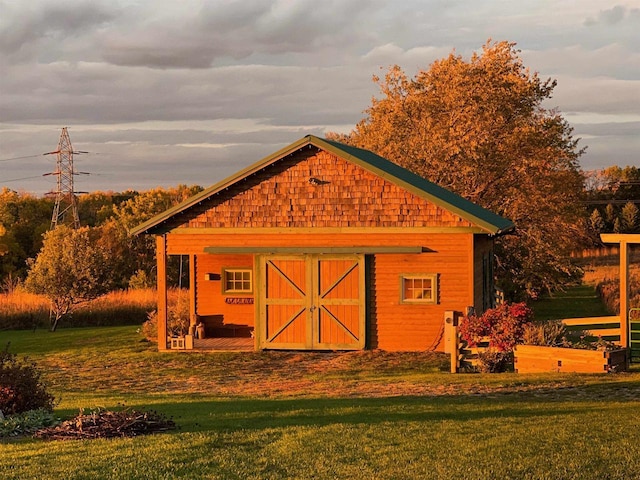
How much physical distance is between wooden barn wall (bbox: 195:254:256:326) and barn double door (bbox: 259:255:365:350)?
140 inches

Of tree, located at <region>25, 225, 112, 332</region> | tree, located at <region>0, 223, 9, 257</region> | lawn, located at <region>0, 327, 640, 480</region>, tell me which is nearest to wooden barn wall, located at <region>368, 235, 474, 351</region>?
lawn, located at <region>0, 327, 640, 480</region>

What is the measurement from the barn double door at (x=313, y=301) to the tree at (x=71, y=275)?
11841mm

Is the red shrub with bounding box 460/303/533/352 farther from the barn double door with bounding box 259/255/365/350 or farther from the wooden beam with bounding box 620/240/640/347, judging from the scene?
the barn double door with bounding box 259/255/365/350

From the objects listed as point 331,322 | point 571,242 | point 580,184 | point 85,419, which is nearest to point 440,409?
point 85,419

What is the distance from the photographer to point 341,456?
1076cm

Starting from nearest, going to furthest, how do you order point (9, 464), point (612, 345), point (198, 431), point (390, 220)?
point (9, 464)
point (198, 431)
point (612, 345)
point (390, 220)

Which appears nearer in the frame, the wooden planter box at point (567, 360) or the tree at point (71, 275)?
the wooden planter box at point (567, 360)

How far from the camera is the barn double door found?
2467 centimetres

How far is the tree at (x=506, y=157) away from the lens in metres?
40.0

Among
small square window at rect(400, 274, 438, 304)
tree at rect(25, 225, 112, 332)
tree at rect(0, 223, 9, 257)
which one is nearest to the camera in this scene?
small square window at rect(400, 274, 438, 304)

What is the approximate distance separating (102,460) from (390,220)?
14838 millimetres

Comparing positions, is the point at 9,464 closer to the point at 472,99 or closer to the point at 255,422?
the point at 255,422

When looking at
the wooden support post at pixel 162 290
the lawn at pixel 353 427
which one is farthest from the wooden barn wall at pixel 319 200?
the lawn at pixel 353 427

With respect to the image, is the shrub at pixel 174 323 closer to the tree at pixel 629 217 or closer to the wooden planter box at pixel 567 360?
the wooden planter box at pixel 567 360
